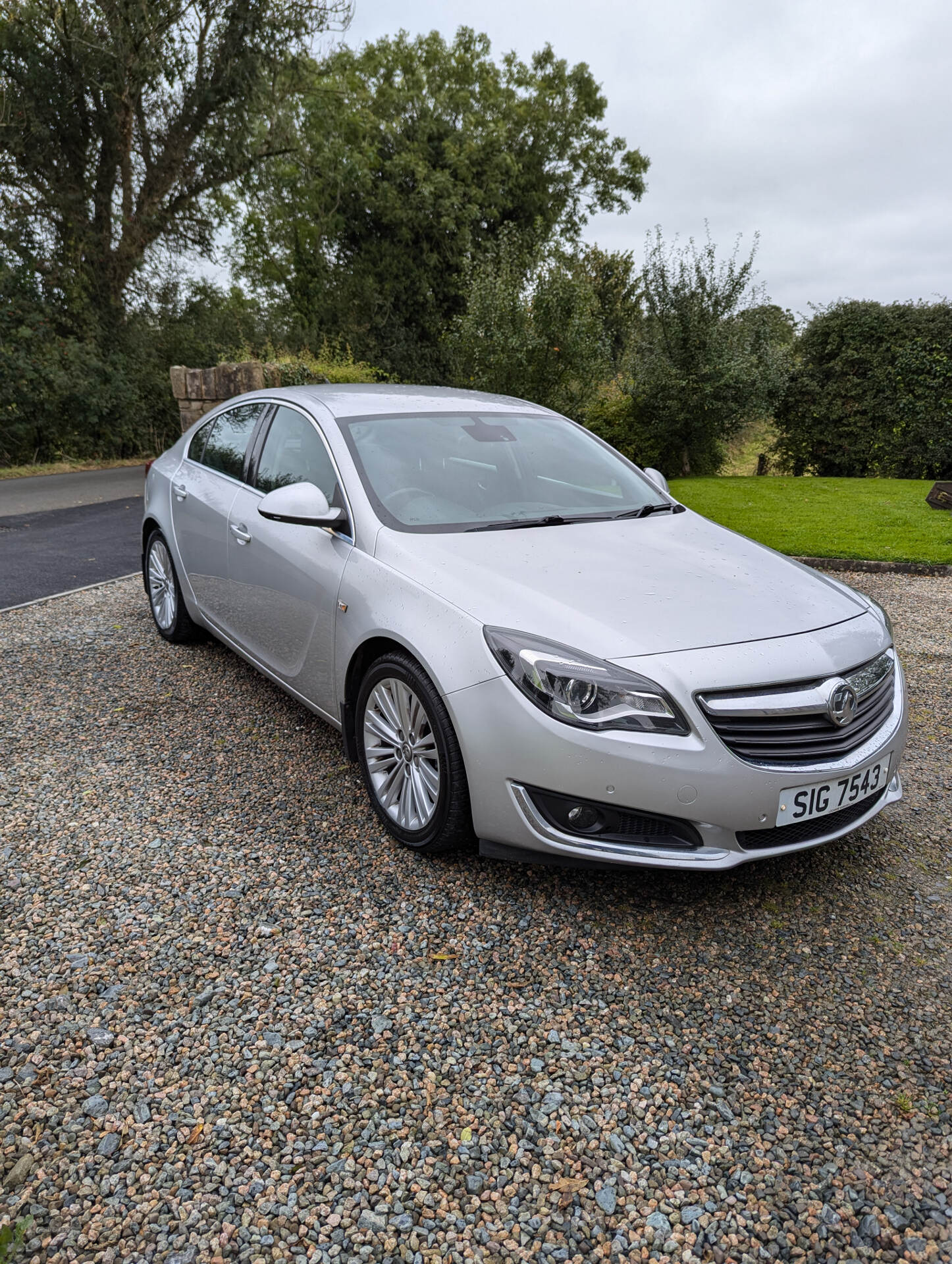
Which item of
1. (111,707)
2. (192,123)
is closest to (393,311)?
(192,123)

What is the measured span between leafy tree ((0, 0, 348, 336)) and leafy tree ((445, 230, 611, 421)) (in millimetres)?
7881

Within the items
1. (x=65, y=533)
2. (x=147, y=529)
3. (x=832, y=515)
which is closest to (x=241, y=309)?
(x=65, y=533)

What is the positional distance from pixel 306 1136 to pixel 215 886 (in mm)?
1131

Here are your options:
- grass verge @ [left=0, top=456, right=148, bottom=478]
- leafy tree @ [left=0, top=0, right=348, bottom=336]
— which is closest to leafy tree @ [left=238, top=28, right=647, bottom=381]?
leafy tree @ [left=0, top=0, right=348, bottom=336]

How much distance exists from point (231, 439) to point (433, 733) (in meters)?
2.60

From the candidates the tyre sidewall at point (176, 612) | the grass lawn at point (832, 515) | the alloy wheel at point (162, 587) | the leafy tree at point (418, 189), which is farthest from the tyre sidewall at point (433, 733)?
the leafy tree at point (418, 189)

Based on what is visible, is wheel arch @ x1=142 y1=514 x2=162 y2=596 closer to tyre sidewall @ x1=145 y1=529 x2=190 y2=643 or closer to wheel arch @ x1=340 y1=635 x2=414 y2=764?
tyre sidewall @ x1=145 y1=529 x2=190 y2=643

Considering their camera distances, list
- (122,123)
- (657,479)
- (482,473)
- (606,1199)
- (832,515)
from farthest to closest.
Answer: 1. (122,123)
2. (832,515)
3. (657,479)
4. (482,473)
5. (606,1199)

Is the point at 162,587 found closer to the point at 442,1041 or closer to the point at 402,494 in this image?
the point at 402,494

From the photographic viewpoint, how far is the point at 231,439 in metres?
4.71

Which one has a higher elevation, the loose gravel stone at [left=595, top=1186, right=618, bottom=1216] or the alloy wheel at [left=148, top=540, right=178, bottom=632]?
the alloy wheel at [left=148, top=540, right=178, bottom=632]

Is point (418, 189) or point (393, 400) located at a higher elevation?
point (418, 189)

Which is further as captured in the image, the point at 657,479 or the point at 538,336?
the point at 538,336

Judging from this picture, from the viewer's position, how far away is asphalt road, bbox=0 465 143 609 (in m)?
7.58
